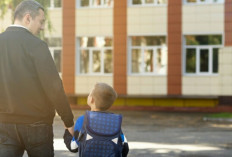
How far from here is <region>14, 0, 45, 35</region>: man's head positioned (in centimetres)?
435

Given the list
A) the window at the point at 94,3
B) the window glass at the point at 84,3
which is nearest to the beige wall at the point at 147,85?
the window at the point at 94,3

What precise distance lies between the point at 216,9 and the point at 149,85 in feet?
15.8

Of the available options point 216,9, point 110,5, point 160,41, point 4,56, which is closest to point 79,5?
point 110,5

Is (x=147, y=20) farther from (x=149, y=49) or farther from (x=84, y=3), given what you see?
(x=84, y=3)

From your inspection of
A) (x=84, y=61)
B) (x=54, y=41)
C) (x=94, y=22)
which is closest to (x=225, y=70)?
(x=94, y=22)

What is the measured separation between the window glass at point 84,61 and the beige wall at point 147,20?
8.68 feet

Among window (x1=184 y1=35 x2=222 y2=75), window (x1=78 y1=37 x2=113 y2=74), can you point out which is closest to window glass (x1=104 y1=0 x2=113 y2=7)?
window (x1=78 y1=37 x2=113 y2=74)

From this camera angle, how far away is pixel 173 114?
87.6 feet

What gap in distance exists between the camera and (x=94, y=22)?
30.1 meters

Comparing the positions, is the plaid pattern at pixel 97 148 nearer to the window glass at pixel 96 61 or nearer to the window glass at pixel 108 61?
the window glass at pixel 108 61

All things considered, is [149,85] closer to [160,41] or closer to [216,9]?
[160,41]

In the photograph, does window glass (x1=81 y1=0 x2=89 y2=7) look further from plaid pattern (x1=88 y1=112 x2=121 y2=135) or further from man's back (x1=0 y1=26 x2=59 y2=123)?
man's back (x1=0 y1=26 x2=59 y2=123)

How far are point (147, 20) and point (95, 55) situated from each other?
3.31 meters

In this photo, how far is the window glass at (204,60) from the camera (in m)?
28.6
